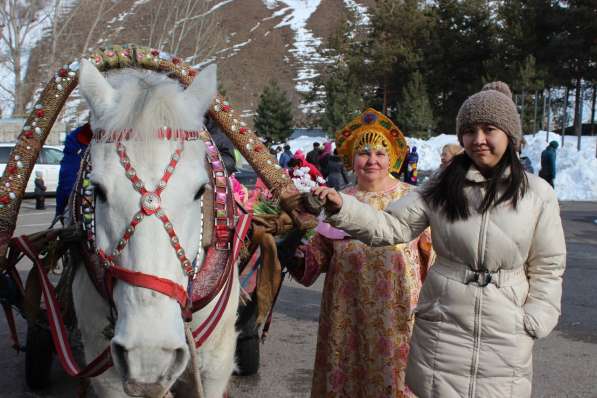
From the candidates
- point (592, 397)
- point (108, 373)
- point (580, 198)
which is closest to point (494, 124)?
point (108, 373)

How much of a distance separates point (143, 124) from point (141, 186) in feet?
0.87

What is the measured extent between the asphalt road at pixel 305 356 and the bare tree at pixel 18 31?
76.4 feet

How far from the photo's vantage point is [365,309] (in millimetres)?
3270

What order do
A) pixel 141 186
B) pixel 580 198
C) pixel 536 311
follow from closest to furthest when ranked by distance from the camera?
pixel 141 186
pixel 536 311
pixel 580 198

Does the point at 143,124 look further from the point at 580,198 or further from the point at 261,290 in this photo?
the point at 580,198

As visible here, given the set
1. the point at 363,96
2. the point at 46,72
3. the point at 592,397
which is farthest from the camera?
the point at 363,96

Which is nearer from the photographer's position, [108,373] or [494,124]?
[494,124]

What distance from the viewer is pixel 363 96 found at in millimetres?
50844

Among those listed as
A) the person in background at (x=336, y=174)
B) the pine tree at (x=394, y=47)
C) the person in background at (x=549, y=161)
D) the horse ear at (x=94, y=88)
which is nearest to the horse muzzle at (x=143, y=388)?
the horse ear at (x=94, y=88)

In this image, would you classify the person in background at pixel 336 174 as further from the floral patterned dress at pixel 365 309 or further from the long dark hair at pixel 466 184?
the long dark hair at pixel 466 184

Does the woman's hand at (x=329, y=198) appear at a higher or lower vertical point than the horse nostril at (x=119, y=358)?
higher

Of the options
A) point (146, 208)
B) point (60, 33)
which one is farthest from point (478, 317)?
point (60, 33)

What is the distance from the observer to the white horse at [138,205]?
207 centimetres

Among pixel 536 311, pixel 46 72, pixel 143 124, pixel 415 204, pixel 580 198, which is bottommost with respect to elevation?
pixel 580 198
